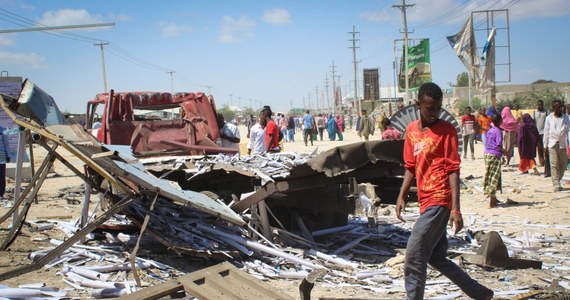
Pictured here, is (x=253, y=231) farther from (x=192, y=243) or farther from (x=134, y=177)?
(x=134, y=177)

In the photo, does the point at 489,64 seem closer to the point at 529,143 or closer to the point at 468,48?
the point at 468,48

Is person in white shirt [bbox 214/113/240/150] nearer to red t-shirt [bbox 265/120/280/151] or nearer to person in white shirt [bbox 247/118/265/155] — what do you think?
person in white shirt [bbox 247/118/265/155]

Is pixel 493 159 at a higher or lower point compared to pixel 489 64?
lower

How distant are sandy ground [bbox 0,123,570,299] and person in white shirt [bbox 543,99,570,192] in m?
0.41

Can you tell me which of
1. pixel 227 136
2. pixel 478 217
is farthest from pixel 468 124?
pixel 227 136

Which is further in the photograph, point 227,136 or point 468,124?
point 468,124

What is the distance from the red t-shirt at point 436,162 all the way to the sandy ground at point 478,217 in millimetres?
1371

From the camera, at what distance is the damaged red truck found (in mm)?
8344

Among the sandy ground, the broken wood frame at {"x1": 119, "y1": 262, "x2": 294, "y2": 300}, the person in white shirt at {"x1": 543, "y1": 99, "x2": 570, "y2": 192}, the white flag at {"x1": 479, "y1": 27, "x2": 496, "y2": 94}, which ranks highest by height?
the white flag at {"x1": 479, "y1": 27, "x2": 496, "y2": 94}

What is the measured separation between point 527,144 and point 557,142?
2.82 m

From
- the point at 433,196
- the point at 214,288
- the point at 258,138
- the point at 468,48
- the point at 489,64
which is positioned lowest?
the point at 214,288

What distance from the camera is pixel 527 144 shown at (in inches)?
511

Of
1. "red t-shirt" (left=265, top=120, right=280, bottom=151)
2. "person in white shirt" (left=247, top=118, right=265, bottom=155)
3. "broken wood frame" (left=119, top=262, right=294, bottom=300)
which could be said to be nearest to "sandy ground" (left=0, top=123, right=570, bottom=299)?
"broken wood frame" (left=119, top=262, right=294, bottom=300)

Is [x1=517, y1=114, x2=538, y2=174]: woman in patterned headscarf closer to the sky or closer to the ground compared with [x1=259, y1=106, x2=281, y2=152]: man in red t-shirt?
closer to the ground
